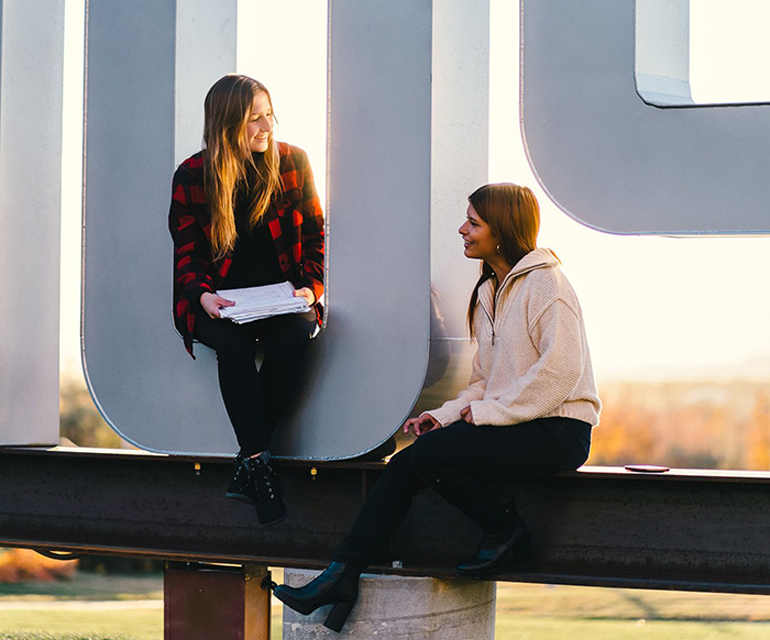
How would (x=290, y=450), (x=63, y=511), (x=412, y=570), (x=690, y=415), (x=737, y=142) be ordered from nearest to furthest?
1. (x=737, y=142)
2. (x=412, y=570)
3. (x=290, y=450)
4. (x=63, y=511)
5. (x=690, y=415)

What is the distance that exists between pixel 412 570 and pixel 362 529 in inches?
11.1

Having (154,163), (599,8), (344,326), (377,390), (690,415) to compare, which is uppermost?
(599,8)

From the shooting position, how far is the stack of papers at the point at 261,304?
3.47 metres

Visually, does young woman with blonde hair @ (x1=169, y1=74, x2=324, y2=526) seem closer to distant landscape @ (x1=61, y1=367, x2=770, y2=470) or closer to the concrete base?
the concrete base

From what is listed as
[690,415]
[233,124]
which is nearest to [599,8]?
[233,124]

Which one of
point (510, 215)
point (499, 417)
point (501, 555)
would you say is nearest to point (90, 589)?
point (501, 555)

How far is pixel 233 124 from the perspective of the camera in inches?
141

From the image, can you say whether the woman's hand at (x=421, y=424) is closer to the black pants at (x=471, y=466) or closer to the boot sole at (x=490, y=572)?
the black pants at (x=471, y=466)

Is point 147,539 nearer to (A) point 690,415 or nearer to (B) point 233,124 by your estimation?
(B) point 233,124

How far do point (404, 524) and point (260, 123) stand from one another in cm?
160

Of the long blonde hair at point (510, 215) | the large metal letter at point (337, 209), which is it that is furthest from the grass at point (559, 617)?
the long blonde hair at point (510, 215)

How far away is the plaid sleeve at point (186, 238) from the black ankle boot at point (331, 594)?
1.09m

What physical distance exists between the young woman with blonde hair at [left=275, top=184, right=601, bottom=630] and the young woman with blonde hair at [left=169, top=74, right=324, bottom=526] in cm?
40

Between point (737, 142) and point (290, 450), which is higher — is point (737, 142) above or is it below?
above
